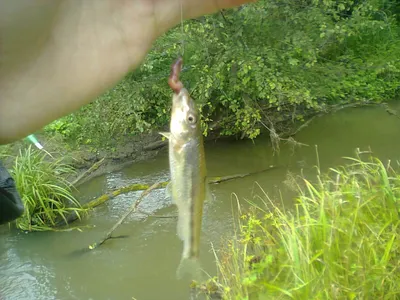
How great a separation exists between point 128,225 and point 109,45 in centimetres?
477

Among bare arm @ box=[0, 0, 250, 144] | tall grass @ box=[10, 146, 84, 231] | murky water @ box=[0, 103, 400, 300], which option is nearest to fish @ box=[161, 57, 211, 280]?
bare arm @ box=[0, 0, 250, 144]

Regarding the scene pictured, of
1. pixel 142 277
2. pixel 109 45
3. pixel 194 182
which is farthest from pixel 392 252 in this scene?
pixel 142 277

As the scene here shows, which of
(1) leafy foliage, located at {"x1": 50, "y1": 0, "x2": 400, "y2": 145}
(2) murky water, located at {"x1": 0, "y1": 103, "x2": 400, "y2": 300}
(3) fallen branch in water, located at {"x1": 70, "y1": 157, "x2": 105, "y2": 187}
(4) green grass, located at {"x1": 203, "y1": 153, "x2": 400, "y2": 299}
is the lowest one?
(2) murky water, located at {"x1": 0, "y1": 103, "x2": 400, "y2": 300}

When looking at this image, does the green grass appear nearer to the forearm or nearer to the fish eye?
the fish eye

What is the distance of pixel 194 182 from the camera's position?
181 cm

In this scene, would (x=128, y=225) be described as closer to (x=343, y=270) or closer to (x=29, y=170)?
(x=29, y=170)

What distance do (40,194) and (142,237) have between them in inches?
48.8

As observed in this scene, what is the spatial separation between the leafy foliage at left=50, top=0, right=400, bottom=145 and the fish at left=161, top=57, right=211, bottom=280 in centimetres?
406

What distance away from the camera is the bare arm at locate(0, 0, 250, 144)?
1339 mm

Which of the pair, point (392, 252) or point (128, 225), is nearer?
point (392, 252)

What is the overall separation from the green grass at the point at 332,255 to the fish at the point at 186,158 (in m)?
1.02

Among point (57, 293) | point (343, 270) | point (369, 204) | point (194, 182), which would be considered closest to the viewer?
point (194, 182)

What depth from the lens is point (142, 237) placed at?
5.73 meters

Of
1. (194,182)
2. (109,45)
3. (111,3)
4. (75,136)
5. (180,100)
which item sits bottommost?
(75,136)
